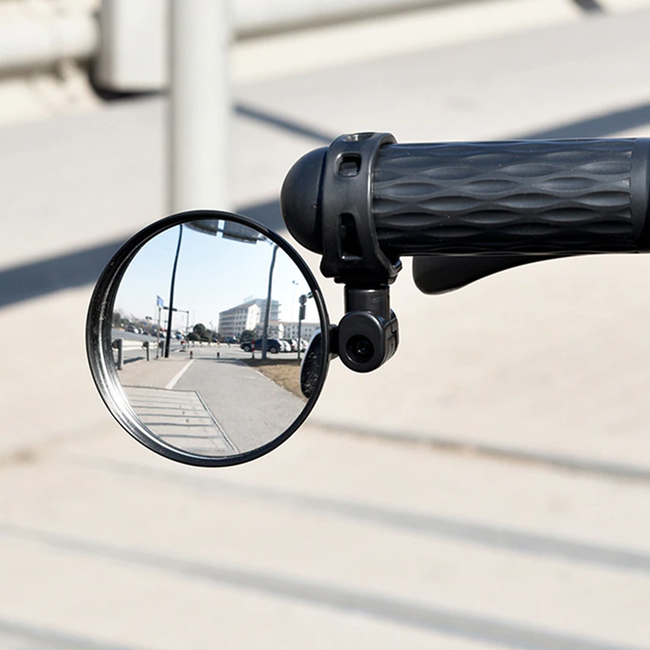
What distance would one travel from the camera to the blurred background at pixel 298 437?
1.77 meters

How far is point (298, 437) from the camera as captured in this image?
257 cm

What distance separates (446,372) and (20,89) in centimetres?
295

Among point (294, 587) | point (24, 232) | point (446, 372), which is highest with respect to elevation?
point (24, 232)

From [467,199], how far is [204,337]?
208 mm

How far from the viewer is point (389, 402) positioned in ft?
8.80

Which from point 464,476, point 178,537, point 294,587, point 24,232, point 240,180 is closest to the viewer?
point 294,587

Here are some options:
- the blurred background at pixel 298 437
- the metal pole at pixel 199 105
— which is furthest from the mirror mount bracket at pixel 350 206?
the metal pole at pixel 199 105

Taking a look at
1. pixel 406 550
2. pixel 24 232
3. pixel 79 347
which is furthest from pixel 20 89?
pixel 406 550

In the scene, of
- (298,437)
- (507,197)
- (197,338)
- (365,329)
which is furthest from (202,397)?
(298,437)

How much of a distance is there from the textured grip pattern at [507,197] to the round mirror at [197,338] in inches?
4.4

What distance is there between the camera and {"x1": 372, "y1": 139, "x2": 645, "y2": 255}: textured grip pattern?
1.57 feet

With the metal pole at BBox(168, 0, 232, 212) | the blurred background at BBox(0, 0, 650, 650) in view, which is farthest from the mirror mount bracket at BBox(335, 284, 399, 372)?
the metal pole at BBox(168, 0, 232, 212)

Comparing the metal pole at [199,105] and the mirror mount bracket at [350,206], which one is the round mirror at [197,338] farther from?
the metal pole at [199,105]

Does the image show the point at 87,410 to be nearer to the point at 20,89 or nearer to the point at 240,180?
the point at 240,180
